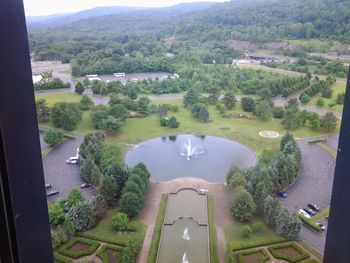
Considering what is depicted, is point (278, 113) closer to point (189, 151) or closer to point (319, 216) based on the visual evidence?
point (189, 151)

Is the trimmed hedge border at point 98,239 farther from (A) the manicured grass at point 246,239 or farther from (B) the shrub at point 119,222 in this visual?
(A) the manicured grass at point 246,239

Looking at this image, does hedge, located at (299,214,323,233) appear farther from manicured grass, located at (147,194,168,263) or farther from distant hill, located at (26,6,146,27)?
distant hill, located at (26,6,146,27)

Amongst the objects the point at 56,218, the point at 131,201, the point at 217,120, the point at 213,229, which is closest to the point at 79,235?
the point at 56,218

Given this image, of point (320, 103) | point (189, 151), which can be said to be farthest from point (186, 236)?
point (320, 103)

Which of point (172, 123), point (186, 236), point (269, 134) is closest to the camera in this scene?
point (186, 236)

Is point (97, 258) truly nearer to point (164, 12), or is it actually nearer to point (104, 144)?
point (104, 144)

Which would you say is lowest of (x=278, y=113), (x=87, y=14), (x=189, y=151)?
(x=189, y=151)
